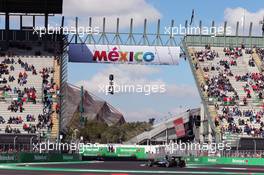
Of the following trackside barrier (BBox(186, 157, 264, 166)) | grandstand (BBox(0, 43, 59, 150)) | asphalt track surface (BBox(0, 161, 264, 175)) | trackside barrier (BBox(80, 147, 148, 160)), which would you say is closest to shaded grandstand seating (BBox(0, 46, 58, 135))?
grandstand (BBox(0, 43, 59, 150))

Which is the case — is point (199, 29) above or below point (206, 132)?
above

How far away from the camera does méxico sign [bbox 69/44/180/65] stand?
85.2 m

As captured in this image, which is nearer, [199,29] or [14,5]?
[14,5]

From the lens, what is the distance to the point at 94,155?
83.9m

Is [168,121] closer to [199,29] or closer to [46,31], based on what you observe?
[199,29]

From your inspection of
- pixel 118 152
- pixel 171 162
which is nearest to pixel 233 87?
pixel 118 152

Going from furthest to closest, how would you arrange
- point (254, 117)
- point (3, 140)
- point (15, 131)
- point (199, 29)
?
1. point (199, 29)
2. point (254, 117)
3. point (15, 131)
4. point (3, 140)

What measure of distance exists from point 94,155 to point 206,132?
15.4m

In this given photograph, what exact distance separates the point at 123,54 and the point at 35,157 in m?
24.4

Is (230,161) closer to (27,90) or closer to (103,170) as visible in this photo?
(27,90)

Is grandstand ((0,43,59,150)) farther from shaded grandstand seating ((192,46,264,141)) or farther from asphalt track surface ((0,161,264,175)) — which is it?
shaded grandstand seating ((192,46,264,141))

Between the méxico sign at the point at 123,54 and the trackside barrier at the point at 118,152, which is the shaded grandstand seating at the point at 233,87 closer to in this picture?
the méxico sign at the point at 123,54

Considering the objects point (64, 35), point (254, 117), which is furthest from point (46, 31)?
point (254, 117)

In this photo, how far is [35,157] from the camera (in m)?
66.2
